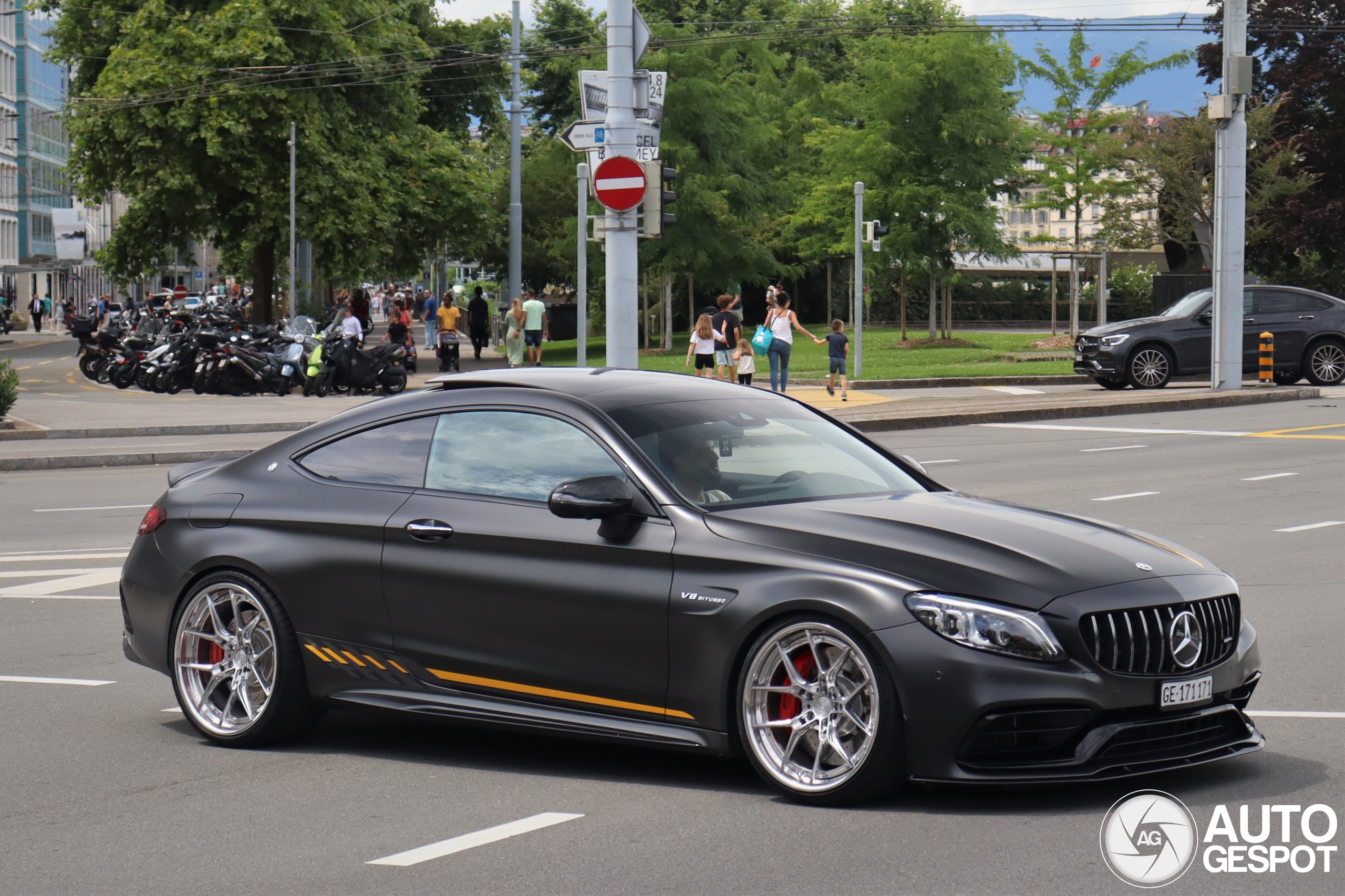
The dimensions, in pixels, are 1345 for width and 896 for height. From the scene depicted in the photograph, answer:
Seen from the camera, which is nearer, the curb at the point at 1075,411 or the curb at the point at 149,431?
the curb at the point at 1075,411

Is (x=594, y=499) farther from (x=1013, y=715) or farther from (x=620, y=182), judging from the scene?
(x=620, y=182)

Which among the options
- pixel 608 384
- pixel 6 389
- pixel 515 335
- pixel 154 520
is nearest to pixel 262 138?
pixel 515 335

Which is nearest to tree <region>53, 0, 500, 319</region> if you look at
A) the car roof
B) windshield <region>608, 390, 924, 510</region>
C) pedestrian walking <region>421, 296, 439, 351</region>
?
pedestrian walking <region>421, 296, 439, 351</region>

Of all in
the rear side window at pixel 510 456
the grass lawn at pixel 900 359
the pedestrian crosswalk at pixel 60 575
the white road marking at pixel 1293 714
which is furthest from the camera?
the grass lawn at pixel 900 359

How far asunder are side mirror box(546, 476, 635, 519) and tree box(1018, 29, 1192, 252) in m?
42.4

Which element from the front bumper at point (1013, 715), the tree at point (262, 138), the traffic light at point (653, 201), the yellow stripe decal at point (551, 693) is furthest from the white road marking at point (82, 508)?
the tree at point (262, 138)

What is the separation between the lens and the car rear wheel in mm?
5215

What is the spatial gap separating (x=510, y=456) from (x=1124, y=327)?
83.3ft

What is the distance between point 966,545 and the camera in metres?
5.35

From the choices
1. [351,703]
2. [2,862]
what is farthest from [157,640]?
[2,862]

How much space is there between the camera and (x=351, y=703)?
634 cm

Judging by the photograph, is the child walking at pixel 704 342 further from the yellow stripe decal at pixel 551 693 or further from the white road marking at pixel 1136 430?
the yellow stripe decal at pixel 551 693

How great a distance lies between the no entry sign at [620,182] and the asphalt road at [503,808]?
29.8 ft

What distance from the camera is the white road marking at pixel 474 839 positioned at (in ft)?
16.3
